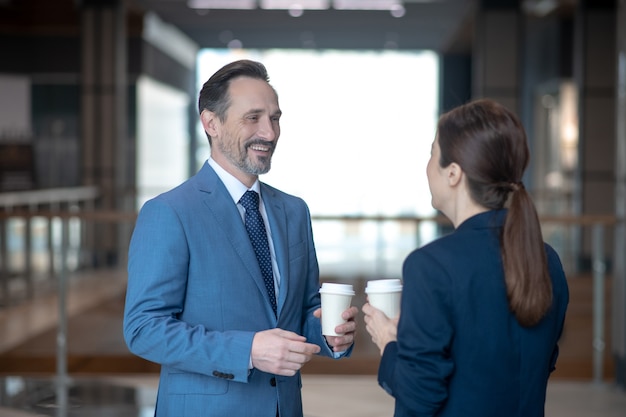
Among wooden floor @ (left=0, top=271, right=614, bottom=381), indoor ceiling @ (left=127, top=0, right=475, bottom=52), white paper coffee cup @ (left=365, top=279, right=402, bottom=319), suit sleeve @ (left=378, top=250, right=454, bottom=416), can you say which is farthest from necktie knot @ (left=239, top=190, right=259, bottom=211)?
indoor ceiling @ (left=127, top=0, right=475, bottom=52)

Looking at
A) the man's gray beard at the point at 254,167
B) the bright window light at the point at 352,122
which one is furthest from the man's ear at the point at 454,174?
the bright window light at the point at 352,122

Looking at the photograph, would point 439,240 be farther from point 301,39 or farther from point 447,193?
point 301,39

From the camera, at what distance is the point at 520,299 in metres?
1.59

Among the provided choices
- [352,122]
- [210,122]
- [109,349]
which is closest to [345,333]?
[210,122]

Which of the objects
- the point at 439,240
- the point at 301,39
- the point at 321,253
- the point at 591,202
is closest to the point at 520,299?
the point at 439,240

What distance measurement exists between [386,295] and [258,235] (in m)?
0.44

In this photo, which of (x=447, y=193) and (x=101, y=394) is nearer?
(x=447, y=193)

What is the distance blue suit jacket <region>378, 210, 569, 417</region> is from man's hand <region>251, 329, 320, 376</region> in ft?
0.69

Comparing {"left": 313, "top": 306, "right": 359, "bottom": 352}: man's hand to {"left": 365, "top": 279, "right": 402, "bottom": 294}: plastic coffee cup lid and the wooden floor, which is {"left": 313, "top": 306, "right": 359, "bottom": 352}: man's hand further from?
the wooden floor

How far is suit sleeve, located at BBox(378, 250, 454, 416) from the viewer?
1575mm

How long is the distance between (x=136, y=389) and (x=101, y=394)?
160mm

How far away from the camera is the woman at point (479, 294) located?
5.20ft

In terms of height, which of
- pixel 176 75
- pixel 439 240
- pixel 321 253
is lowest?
pixel 321 253

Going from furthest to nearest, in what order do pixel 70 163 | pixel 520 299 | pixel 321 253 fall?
pixel 70 163, pixel 321 253, pixel 520 299
